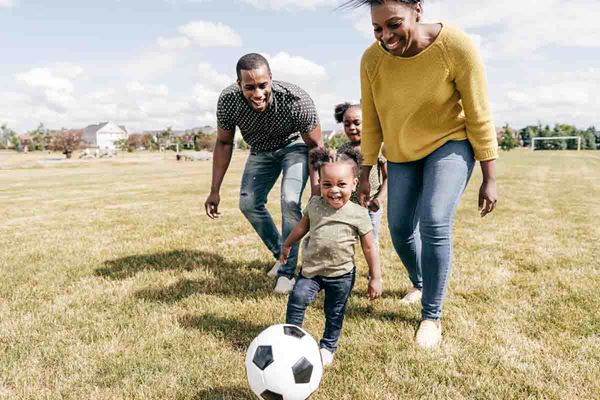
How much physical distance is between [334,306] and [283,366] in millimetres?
742

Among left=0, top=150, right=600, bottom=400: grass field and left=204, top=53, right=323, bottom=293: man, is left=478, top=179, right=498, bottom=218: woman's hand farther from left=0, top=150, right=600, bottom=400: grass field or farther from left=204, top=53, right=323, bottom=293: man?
left=204, top=53, right=323, bottom=293: man

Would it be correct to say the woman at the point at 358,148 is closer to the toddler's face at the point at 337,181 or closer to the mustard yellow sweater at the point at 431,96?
the mustard yellow sweater at the point at 431,96

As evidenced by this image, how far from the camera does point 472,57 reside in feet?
10.4

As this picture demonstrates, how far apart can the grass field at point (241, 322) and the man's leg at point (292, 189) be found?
1.38ft

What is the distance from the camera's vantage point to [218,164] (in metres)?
5.09

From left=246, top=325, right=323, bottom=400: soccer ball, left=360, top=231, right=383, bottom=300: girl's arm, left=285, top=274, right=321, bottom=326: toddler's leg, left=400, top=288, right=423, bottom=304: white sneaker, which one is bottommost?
left=400, top=288, right=423, bottom=304: white sneaker

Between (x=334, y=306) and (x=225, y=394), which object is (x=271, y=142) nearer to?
(x=334, y=306)

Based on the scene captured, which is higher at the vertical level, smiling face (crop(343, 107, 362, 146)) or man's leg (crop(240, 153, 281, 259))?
smiling face (crop(343, 107, 362, 146))

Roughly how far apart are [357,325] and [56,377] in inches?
90.5

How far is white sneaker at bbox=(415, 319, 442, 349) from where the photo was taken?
3416mm

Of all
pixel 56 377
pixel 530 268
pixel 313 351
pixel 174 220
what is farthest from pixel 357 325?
pixel 174 220

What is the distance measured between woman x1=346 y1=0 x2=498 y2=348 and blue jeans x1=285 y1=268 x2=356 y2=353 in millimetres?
717

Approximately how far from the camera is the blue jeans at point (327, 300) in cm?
321

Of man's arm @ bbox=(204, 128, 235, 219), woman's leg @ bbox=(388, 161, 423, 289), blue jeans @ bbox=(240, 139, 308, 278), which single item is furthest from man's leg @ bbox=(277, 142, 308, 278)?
woman's leg @ bbox=(388, 161, 423, 289)
